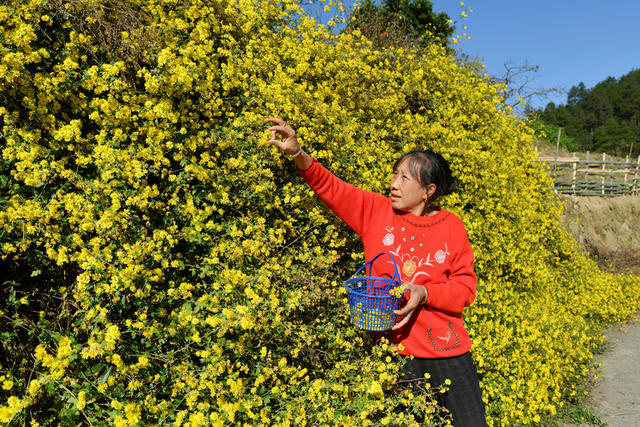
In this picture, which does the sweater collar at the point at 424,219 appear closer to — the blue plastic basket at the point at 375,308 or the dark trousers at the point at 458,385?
the blue plastic basket at the point at 375,308

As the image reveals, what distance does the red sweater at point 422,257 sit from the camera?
2.20 m

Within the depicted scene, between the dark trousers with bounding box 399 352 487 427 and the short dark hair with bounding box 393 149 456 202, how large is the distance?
0.92 metres

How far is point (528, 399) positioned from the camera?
3.38 m

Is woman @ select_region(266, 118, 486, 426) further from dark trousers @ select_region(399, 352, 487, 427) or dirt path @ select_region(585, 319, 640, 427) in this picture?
dirt path @ select_region(585, 319, 640, 427)

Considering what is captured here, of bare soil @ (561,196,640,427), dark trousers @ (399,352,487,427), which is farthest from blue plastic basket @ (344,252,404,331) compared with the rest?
bare soil @ (561,196,640,427)

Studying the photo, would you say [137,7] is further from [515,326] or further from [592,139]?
[592,139]

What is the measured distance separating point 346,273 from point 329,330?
0.73m

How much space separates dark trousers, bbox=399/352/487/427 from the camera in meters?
2.21

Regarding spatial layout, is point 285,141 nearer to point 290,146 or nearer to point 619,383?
point 290,146

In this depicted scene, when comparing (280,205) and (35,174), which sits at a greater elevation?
(35,174)

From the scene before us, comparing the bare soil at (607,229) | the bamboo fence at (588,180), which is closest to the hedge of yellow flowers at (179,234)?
the bare soil at (607,229)

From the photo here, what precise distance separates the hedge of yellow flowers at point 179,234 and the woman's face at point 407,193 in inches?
22.2

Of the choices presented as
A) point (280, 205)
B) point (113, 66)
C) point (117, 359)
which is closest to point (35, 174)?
point (113, 66)

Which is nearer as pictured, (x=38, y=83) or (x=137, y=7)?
(x=38, y=83)
